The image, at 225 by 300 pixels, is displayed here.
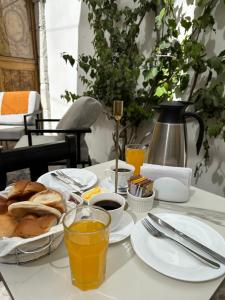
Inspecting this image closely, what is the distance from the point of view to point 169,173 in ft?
2.29

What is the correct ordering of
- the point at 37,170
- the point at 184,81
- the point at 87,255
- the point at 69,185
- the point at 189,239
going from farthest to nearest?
the point at 184,81, the point at 37,170, the point at 69,185, the point at 189,239, the point at 87,255

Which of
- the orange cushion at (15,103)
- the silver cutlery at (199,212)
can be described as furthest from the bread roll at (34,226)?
the orange cushion at (15,103)

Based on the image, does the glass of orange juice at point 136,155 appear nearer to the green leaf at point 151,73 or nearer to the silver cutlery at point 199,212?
the silver cutlery at point 199,212

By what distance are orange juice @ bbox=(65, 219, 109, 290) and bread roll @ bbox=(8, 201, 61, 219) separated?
97 millimetres

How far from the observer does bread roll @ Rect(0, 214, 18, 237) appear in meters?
0.44

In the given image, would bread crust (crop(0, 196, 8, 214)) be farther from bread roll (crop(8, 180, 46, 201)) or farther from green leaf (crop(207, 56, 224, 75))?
green leaf (crop(207, 56, 224, 75))

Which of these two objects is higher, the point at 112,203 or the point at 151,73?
the point at 151,73

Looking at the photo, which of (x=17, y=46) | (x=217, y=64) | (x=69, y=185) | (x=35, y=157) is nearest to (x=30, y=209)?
(x=69, y=185)

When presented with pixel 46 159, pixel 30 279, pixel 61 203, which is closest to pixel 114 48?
pixel 46 159

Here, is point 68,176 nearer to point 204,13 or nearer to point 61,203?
point 61,203

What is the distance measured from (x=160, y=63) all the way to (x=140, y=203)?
51.8 inches

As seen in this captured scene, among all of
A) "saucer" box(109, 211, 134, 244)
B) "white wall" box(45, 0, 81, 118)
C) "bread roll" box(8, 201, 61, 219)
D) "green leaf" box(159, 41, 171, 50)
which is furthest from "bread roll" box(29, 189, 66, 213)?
"white wall" box(45, 0, 81, 118)

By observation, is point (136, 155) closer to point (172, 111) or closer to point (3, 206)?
point (172, 111)

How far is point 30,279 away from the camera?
16.1 inches
